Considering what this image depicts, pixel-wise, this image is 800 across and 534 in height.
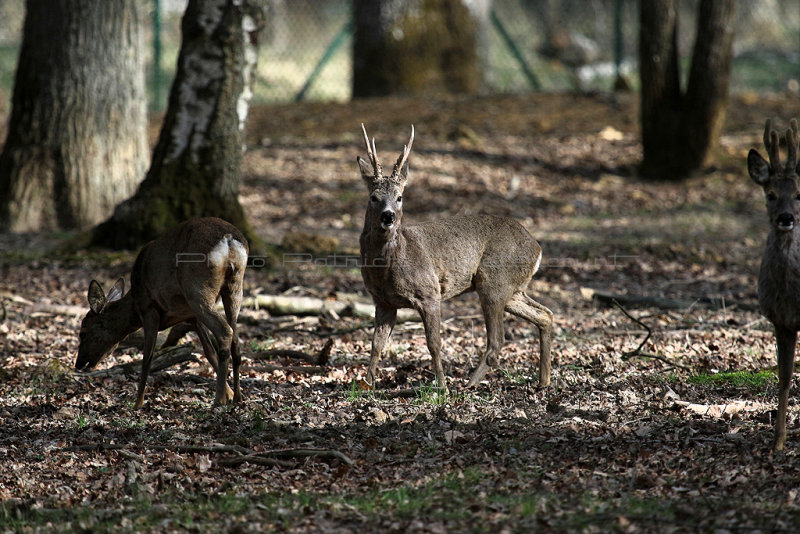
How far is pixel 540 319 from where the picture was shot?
693cm

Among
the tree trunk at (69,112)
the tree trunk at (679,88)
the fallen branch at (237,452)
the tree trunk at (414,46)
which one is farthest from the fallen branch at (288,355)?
the tree trunk at (414,46)

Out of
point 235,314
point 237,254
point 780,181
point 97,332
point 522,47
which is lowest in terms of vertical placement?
point 97,332

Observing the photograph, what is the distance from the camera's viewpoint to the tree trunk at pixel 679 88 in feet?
43.4

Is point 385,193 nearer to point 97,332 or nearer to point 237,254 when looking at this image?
point 237,254

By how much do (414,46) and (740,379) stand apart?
12.5 metres

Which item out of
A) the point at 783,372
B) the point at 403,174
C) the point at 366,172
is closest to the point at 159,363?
the point at 366,172

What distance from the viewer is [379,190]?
629cm

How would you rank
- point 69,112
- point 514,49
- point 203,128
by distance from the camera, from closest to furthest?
point 203,128, point 69,112, point 514,49

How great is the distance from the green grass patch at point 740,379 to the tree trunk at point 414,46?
1225cm

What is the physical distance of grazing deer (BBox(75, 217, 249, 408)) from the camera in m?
6.30

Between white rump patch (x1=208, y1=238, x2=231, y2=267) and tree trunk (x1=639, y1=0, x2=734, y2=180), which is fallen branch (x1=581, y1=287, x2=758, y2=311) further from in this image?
tree trunk (x1=639, y1=0, x2=734, y2=180)

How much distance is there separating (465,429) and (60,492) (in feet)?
7.66

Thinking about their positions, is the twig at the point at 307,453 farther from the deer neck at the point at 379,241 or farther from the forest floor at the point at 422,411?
the deer neck at the point at 379,241

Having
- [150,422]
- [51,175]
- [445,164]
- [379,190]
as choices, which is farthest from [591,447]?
[445,164]
